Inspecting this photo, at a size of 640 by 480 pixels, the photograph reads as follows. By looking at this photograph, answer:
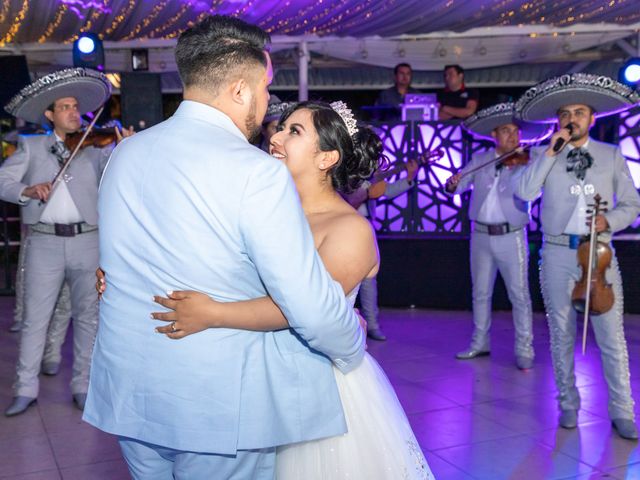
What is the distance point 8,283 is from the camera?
8.75 metres

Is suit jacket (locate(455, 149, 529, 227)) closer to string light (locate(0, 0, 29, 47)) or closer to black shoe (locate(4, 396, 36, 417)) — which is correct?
black shoe (locate(4, 396, 36, 417))

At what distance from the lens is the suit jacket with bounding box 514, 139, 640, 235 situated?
4.28 metres

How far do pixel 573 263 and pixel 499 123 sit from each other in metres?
2.01

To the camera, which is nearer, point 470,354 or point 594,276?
point 594,276

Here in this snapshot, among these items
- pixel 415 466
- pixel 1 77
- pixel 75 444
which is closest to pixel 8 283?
pixel 1 77

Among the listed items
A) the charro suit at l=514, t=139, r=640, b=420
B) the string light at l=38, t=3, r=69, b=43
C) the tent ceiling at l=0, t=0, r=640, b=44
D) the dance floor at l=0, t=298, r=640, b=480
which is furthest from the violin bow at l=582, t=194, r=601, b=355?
the string light at l=38, t=3, r=69, b=43

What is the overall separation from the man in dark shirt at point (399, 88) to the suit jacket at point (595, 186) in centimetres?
381

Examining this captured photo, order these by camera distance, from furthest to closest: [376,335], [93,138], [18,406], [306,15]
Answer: [306,15] < [376,335] < [93,138] < [18,406]

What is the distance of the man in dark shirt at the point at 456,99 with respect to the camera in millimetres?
8047

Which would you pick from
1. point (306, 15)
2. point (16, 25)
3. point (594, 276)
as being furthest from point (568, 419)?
point (16, 25)

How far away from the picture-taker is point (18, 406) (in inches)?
178

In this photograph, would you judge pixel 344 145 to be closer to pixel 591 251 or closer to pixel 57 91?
pixel 591 251

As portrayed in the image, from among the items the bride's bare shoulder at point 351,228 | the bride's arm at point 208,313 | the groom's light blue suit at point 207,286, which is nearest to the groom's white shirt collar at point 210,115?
the groom's light blue suit at point 207,286

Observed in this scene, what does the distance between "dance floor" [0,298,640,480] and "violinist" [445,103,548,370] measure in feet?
0.67
